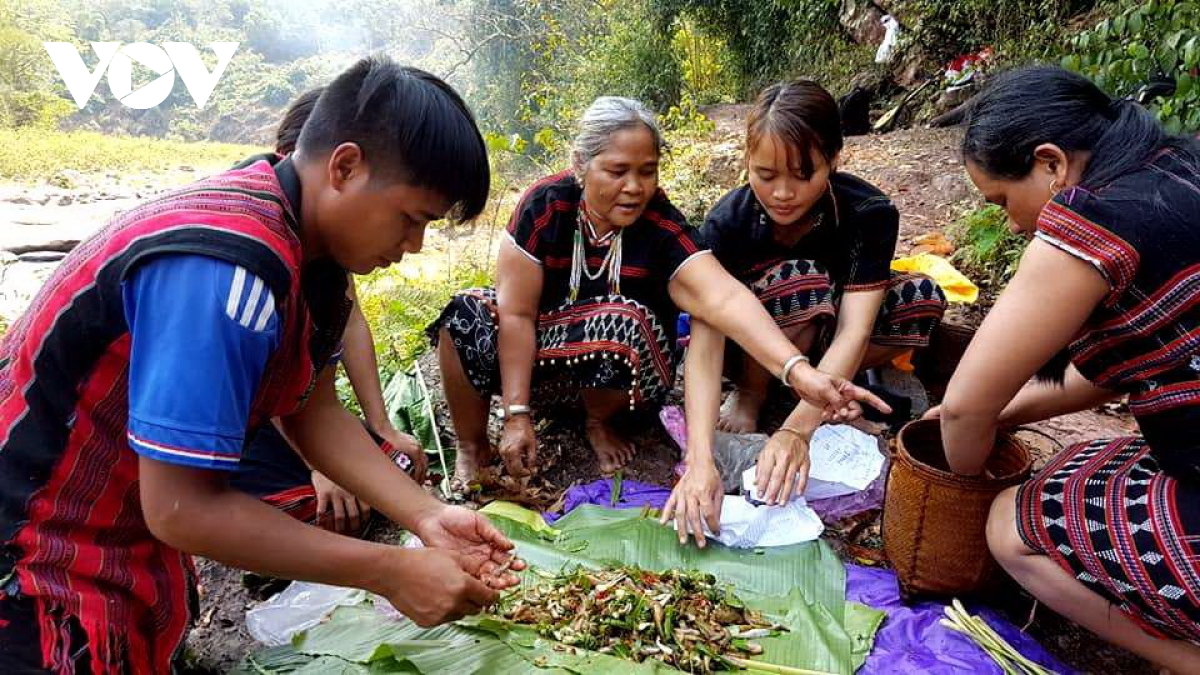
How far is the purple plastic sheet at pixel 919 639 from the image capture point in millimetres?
1893

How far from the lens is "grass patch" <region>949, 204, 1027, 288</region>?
4.11 metres

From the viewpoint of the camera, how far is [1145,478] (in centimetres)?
171

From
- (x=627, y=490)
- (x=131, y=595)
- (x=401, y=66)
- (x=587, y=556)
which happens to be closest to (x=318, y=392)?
(x=131, y=595)

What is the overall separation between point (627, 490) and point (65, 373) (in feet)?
Answer: 5.91

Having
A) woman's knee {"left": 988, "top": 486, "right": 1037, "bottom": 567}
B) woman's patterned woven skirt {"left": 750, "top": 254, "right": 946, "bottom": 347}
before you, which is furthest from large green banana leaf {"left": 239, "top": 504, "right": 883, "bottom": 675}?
woman's patterned woven skirt {"left": 750, "top": 254, "right": 946, "bottom": 347}

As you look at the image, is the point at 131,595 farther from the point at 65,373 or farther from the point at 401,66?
the point at 401,66

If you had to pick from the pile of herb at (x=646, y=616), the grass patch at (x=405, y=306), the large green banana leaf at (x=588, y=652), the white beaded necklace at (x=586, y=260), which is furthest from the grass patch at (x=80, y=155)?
the pile of herb at (x=646, y=616)

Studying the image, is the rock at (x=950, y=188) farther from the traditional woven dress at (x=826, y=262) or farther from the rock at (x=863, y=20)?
the rock at (x=863, y=20)

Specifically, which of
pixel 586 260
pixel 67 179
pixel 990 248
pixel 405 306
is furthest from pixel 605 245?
pixel 67 179

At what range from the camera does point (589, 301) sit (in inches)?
110

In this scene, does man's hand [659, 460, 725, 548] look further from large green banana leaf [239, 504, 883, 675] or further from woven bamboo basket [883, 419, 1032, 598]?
woven bamboo basket [883, 419, 1032, 598]

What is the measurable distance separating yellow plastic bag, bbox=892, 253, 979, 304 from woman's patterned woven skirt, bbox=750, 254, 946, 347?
61 centimetres

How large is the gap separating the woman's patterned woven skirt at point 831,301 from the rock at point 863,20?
313 inches

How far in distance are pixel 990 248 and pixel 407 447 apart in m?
3.30
